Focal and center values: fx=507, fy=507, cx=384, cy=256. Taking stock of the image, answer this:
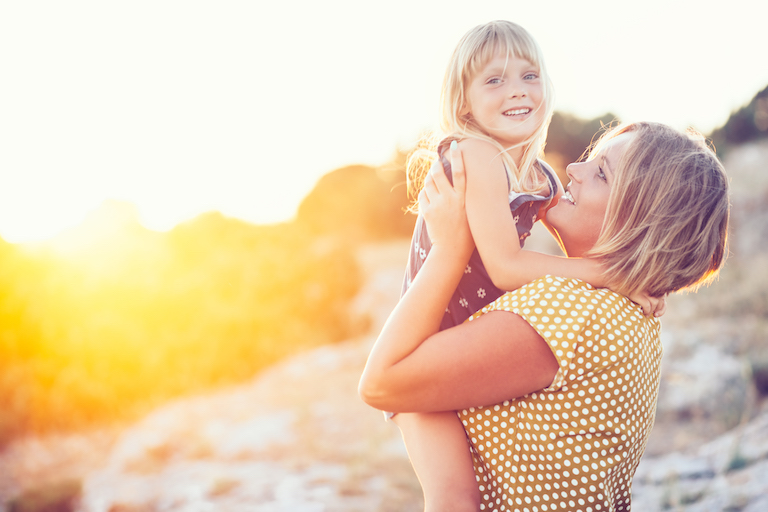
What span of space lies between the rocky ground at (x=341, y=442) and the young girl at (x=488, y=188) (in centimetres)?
207

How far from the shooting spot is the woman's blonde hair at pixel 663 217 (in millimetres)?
1507

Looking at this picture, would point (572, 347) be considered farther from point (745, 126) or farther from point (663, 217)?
point (745, 126)

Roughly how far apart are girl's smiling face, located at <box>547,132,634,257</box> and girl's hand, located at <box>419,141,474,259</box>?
1.18 feet

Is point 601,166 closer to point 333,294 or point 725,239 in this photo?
point 725,239

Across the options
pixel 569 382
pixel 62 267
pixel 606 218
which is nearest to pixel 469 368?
pixel 569 382

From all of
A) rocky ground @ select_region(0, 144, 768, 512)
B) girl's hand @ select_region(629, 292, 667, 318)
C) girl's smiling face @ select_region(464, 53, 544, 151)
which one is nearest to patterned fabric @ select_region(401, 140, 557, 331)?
girl's smiling face @ select_region(464, 53, 544, 151)

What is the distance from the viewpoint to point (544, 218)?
1916 millimetres

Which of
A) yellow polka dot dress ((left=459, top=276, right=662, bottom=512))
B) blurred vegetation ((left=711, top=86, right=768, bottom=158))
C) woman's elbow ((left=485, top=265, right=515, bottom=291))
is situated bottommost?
yellow polka dot dress ((left=459, top=276, right=662, bottom=512))

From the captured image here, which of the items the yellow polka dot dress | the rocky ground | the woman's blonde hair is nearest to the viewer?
the yellow polka dot dress

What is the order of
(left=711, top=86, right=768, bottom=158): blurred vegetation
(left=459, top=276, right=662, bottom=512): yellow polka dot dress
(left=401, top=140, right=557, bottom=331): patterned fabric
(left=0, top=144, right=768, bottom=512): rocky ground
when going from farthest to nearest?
(left=711, top=86, right=768, bottom=158): blurred vegetation < (left=0, top=144, right=768, bottom=512): rocky ground < (left=401, top=140, right=557, bottom=331): patterned fabric < (left=459, top=276, right=662, bottom=512): yellow polka dot dress

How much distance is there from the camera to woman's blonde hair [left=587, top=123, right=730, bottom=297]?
1.51 m

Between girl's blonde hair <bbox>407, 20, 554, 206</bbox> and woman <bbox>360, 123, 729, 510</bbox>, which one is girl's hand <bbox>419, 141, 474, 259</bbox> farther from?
girl's blonde hair <bbox>407, 20, 554, 206</bbox>

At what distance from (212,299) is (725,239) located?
1194 cm

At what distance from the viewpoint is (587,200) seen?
5.49ft
